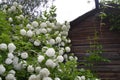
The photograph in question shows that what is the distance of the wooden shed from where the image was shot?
7.01 meters

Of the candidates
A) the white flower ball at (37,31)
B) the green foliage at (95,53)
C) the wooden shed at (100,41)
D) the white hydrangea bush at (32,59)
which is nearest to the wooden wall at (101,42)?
the wooden shed at (100,41)

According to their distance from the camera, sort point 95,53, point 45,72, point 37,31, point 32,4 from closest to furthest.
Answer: point 45,72 < point 37,31 < point 95,53 < point 32,4

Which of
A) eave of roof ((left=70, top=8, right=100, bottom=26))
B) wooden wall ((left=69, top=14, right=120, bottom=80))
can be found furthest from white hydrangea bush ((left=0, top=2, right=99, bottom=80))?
eave of roof ((left=70, top=8, right=100, bottom=26))

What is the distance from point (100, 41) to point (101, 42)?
0.11 ft

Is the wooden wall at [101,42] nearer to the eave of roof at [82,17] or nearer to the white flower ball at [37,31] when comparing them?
the eave of roof at [82,17]

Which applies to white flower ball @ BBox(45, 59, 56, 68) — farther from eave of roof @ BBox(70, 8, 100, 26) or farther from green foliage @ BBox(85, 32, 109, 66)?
eave of roof @ BBox(70, 8, 100, 26)

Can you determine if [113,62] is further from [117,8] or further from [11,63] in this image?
[11,63]

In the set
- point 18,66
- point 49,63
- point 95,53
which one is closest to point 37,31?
point 18,66

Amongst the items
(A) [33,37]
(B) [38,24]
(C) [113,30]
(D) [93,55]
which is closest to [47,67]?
(A) [33,37]

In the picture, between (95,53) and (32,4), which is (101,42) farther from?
(32,4)

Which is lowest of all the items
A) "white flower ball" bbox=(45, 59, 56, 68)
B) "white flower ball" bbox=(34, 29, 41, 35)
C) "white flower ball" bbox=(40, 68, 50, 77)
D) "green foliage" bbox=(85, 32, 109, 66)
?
"green foliage" bbox=(85, 32, 109, 66)

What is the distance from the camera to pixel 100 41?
23.6 ft

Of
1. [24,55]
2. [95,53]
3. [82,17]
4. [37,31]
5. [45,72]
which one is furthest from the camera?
[82,17]

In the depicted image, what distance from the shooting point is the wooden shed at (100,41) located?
23.0ft
